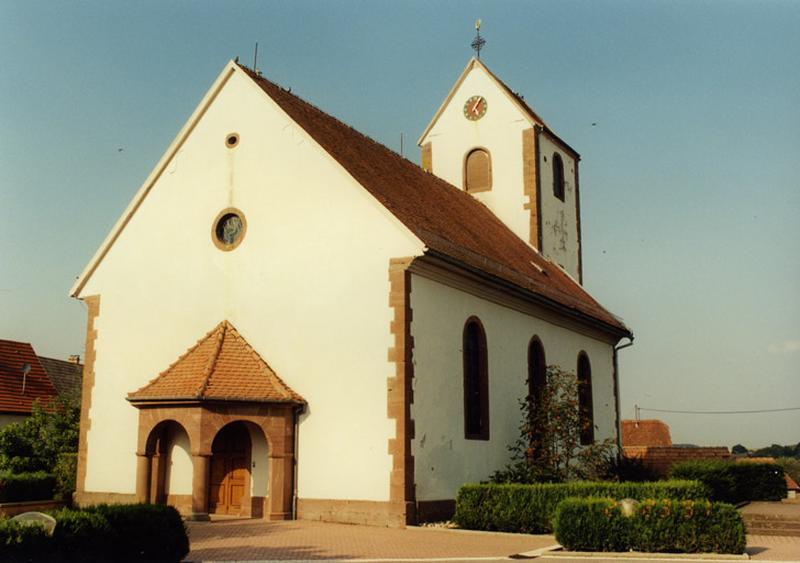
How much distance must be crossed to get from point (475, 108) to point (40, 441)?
19.4m

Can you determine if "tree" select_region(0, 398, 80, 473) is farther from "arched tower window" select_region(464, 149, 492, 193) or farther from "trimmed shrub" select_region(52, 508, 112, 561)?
"arched tower window" select_region(464, 149, 492, 193)

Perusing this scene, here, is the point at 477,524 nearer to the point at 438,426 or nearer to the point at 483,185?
the point at 438,426

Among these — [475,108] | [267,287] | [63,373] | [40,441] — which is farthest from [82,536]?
[63,373]

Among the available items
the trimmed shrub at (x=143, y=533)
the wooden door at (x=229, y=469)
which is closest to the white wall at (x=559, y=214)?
the wooden door at (x=229, y=469)

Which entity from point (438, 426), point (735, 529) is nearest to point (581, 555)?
point (735, 529)

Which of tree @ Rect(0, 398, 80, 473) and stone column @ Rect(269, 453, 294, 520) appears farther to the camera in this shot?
tree @ Rect(0, 398, 80, 473)

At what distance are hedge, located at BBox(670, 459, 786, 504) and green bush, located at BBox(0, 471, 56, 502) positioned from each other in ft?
57.9

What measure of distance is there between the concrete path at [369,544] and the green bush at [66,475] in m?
6.63

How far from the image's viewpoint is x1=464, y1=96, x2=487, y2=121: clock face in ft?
112

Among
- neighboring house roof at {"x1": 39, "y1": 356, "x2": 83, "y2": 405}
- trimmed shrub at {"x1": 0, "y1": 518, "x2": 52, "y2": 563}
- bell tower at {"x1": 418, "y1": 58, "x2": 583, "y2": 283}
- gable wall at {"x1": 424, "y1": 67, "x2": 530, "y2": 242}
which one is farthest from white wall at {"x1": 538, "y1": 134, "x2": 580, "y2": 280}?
trimmed shrub at {"x1": 0, "y1": 518, "x2": 52, "y2": 563}

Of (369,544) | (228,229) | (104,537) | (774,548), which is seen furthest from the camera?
(228,229)

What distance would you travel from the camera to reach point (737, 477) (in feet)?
86.8

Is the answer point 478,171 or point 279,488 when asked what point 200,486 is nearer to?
point 279,488

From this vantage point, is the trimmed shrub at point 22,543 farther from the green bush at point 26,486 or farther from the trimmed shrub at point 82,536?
the green bush at point 26,486
